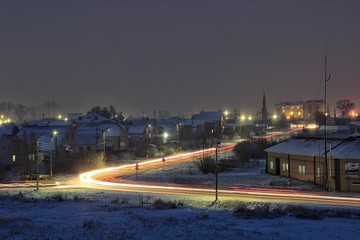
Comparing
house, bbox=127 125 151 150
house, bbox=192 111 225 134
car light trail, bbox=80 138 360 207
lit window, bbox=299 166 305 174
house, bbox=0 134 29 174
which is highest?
house, bbox=192 111 225 134

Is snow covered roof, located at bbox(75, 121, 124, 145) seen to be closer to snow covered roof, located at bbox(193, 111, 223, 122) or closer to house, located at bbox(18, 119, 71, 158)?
house, located at bbox(18, 119, 71, 158)

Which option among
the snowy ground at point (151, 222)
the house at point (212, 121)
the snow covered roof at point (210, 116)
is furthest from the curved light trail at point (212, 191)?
the snow covered roof at point (210, 116)

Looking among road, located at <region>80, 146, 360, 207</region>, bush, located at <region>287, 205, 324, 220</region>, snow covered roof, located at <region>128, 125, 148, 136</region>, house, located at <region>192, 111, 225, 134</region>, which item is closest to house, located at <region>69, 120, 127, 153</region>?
snow covered roof, located at <region>128, 125, 148, 136</region>

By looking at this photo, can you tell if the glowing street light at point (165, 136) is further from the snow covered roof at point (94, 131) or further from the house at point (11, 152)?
the house at point (11, 152)

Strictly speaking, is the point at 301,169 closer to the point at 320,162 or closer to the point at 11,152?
the point at 320,162

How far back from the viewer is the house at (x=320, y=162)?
141 ft

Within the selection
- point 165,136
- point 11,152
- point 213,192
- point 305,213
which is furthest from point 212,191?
point 165,136

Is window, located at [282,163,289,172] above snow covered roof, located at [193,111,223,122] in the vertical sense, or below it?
below

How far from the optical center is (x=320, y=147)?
48562mm

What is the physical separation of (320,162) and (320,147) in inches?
84.6

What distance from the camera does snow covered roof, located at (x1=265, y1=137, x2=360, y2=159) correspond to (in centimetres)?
4375

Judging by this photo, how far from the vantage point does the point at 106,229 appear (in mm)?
21562

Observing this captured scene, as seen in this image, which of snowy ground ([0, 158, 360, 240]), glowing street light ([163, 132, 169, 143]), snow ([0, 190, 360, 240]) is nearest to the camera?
snow ([0, 190, 360, 240])

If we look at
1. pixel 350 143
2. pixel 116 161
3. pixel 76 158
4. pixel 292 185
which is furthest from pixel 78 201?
pixel 116 161
